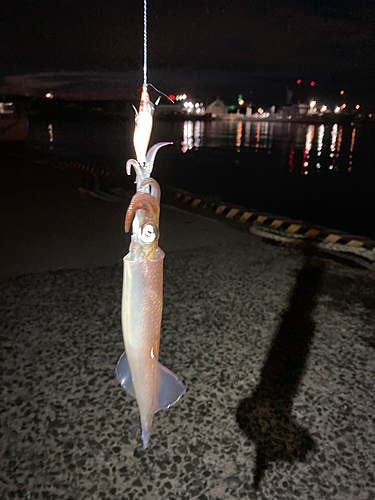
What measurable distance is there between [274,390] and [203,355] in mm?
925

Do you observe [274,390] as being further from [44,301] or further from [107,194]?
[107,194]

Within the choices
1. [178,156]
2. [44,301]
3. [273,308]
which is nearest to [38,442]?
[44,301]

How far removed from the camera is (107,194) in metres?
12.8

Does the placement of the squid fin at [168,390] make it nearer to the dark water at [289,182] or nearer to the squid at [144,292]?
the squid at [144,292]

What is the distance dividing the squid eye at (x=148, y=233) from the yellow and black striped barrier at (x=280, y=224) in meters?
7.12

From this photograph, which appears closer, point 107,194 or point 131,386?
point 131,386

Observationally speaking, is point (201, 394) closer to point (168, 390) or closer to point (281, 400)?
point (281, 400)

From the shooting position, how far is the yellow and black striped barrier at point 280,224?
863 cm

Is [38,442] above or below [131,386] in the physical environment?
below

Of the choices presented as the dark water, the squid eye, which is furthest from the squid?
the dark water

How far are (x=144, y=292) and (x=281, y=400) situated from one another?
2608 mm

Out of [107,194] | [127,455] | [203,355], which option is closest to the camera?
[127,455]

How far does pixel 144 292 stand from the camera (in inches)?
69.4

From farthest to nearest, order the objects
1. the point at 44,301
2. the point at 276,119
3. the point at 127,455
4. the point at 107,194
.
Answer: the point at 276,119, the point at 107,194, the point at 44,301, the point at 127,455
